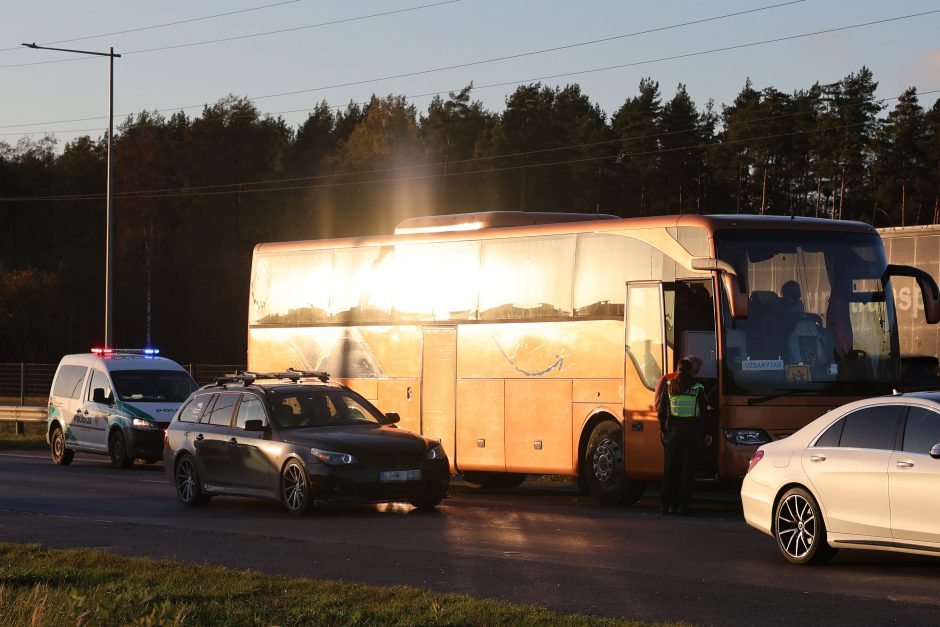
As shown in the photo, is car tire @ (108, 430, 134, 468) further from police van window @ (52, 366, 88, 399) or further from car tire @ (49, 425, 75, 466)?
car tire @ (49, 425, 75, 466)

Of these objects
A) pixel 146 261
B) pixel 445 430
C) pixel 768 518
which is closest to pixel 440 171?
pixel 146 261

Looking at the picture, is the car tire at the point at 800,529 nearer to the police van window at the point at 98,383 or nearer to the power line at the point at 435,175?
the police van window at the point at 98,383

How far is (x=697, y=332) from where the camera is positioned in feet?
62.3

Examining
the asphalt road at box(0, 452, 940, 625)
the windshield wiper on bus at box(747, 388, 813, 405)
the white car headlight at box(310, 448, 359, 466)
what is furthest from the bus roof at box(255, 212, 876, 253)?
the white car headlight at box(310, 448, 359, 466)

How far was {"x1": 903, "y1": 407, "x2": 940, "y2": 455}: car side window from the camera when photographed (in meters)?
12.2

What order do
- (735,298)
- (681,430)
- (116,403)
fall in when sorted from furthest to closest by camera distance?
(116,403) < (681,430) < (735,298)

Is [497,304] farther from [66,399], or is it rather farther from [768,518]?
[66,399]

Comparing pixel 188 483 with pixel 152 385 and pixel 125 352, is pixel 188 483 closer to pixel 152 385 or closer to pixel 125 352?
A: pixel 152 385

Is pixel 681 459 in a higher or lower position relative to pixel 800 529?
higher

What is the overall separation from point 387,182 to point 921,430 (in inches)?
3781

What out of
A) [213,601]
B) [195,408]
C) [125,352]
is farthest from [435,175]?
[213,601]

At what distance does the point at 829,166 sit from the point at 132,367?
6852 cm

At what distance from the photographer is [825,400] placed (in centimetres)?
1861

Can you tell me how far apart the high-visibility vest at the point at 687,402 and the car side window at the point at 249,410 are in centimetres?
496
